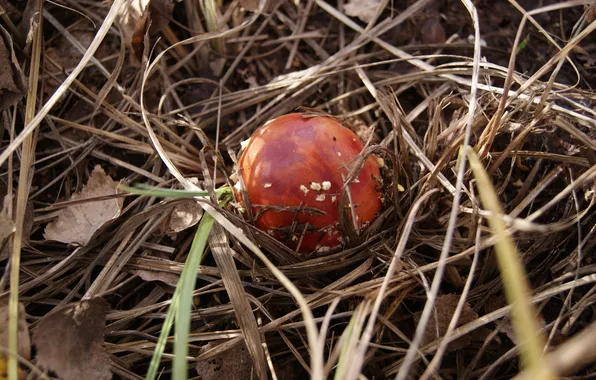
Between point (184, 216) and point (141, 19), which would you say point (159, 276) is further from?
point (141, 19)

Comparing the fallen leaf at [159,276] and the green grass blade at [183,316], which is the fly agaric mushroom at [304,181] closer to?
the green grass blade at [183,316]

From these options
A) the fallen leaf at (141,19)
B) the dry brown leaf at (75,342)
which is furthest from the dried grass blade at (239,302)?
the fallen leaf at (141,19)

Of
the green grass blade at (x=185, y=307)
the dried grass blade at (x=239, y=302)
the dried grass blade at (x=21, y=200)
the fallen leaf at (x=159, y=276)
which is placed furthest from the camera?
the fallen leaf at (x=159, y=276)

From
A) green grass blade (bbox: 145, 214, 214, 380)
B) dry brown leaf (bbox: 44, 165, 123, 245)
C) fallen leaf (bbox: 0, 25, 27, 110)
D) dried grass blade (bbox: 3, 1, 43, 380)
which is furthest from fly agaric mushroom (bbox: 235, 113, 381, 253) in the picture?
fallen leaf (bbox: 0, 25, 27, 110)

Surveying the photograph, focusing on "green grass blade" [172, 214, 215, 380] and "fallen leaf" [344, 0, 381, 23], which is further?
"fallen leaf" [344, 0, 381, 23]

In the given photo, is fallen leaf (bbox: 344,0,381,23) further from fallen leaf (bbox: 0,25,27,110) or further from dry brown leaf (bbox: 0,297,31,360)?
dry brown leaf (bbox: 0,297,31,360)

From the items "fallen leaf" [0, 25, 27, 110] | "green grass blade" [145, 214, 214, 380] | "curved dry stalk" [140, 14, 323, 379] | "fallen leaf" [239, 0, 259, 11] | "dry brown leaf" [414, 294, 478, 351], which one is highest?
"fallen leaf" [239, 0, 259, 11]

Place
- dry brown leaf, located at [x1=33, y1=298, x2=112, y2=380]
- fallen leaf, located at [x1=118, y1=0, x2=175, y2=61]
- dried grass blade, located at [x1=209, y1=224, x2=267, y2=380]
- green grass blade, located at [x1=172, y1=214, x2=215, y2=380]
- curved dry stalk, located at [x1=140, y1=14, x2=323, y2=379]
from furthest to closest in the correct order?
fallen leaf, located at [x1=118, y1=0, x2=175, y2=61], dried grass blade, located at [x1=209, y1=224, x2=267, y2=380], dry brown leaf, located at [x1=33, y1=298, x2=112, y2=380], green grass blade, located at [x1=172, y1=214, x2=215, y2=380], curved dry stalk, located at [x1=140, y1=14, x2=323, y2=379]
